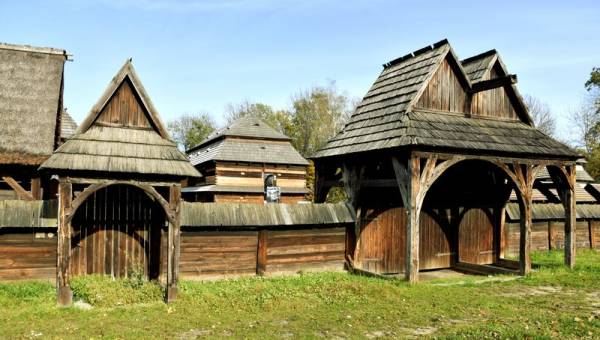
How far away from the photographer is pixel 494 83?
14.8 meters

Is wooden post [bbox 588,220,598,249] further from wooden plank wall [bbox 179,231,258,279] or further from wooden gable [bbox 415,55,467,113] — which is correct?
wooden plank wall [bbox 179,231,258,279]

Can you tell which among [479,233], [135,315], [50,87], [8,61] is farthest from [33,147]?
[479,233]

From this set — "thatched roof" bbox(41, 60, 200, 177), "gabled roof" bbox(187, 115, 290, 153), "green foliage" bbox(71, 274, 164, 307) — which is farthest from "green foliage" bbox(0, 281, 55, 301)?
"gabled roof" bbox(187, 115, 290, 153)

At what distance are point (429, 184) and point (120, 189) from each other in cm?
807

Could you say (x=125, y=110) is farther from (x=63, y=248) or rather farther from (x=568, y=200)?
(x=568, y=200)

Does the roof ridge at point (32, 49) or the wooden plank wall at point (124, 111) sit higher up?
the roof ridge at point (32, 49)

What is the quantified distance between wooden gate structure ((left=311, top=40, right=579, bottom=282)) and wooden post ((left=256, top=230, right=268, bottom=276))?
9.42ft

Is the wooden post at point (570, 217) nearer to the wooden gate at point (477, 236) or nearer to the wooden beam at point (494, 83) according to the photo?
the wooden gate at point (477, 236)

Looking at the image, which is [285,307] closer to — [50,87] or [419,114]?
[419,114]

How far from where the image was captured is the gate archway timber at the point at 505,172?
13352mm

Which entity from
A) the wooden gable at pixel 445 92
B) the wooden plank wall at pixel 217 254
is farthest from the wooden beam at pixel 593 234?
the wooden plank wall at pixel 217 254

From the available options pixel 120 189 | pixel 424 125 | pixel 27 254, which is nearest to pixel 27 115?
pixel 120 189

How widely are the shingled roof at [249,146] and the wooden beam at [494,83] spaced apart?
16.8m

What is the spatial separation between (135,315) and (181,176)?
10.6 feet
